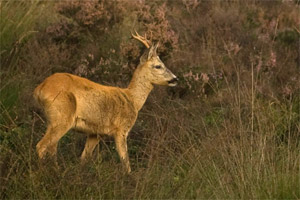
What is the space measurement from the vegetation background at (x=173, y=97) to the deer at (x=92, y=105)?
9.8 inches

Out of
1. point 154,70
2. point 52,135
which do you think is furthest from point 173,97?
point 52,135

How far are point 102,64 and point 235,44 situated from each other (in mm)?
2869

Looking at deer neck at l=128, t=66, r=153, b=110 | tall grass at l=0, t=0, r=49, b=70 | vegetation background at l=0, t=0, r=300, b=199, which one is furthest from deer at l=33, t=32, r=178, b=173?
tall grass at l=0, t=0, r=49, b=70

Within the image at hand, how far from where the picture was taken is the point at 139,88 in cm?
1112

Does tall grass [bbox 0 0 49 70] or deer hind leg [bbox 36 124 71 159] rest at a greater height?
deer hind leg [bbox 36 124 71 159]

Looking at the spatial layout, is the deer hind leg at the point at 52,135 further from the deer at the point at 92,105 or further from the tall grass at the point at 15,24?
the tall grass at the point at 15,24

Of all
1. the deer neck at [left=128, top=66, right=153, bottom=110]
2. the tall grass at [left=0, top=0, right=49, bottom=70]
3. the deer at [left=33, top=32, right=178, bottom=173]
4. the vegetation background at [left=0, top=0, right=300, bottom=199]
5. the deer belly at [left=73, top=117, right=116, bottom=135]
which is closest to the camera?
the vegetation background at [left=0, top=0, right=300, bottom=199]

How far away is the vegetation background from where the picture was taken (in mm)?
7785

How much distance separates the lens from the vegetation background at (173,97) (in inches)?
307

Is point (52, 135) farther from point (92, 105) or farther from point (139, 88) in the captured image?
point (139, 88)

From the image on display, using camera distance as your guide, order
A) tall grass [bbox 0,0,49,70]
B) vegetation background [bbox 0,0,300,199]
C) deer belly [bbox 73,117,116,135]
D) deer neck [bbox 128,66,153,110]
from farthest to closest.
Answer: tall grass [bbox 0,0,49,70]
deer neck [bbox 128,66,153,110]
deer belly [bbox 73,117,116,135]
vegetation background [bbox 0,0,300,199]

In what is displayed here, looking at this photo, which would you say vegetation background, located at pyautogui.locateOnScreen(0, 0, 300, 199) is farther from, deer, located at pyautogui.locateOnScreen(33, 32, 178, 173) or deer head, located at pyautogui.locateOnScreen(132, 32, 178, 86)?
deer head, located at pyautogui.locateOnScreen(132, 32, 178, 86)

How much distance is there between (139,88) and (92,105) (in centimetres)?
120

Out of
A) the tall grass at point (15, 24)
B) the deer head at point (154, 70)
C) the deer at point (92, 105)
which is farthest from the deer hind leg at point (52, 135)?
the tall grass at point (15, 24)
